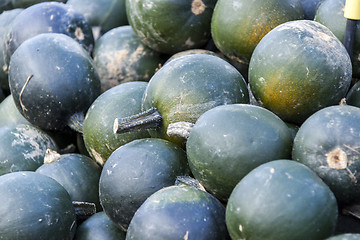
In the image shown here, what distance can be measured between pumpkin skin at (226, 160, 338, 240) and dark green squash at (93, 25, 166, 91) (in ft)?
6.17

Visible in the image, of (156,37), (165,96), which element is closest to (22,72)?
(156,37)

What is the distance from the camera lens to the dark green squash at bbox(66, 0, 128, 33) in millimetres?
3741

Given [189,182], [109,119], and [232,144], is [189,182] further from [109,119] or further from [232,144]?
[109,119]

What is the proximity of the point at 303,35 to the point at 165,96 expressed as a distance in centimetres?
70

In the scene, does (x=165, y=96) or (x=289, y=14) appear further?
(x=289, y=14)

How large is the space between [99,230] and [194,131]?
27.0 inches

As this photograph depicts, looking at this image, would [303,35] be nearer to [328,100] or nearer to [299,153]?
[328,100]

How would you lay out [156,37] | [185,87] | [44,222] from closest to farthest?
1. [44,222]
2. [185,87]
3. [156,37]

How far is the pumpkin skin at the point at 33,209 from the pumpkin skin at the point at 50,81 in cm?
78

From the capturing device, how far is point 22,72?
2.72 meters

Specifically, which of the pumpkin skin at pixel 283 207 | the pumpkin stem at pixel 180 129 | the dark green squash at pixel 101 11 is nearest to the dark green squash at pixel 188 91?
the pumpkin stem at pixel 180 129

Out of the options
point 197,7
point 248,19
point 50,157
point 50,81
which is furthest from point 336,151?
point 50,81

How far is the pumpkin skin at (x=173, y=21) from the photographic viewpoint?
290 centimetres

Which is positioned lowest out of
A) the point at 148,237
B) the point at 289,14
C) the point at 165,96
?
the point at 148,237
